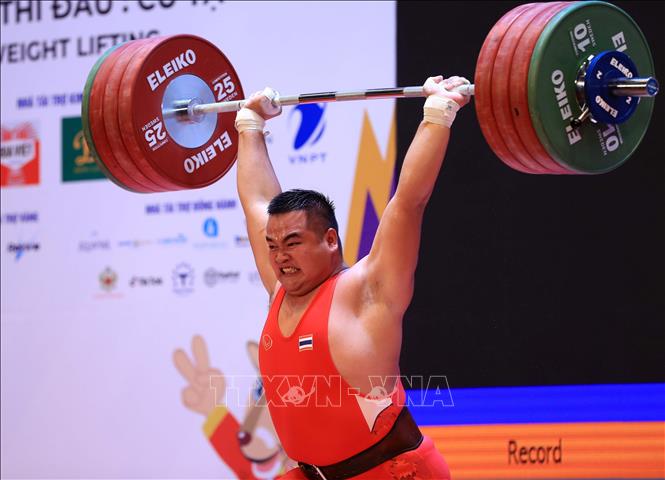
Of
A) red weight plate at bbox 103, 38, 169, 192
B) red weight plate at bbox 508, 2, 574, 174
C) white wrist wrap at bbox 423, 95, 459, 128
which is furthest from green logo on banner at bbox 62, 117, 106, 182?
red weight plate at bbox 508, 2, 574, 174

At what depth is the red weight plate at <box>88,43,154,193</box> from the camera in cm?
441

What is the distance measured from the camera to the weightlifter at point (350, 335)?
354 centimetres

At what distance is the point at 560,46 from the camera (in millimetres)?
3588

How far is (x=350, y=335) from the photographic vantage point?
3.57m

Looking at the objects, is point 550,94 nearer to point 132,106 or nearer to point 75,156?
point 132,106

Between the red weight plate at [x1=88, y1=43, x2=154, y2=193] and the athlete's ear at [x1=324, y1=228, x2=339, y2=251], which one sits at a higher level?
the red weight plate at [x1=88, y1=43, x2=154, y2=193]

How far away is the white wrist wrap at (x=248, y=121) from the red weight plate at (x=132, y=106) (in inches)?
15.5

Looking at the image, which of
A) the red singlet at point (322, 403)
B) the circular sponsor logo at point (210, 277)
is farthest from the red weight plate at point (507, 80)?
the circular sponsor logo at point (210, 277)

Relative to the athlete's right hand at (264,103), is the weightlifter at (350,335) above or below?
below

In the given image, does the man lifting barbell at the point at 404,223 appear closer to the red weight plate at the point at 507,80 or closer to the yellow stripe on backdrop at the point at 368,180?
the red weight plate at the point at 507,80

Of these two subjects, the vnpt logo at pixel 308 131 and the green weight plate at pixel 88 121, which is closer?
the green weight plate at pixel 88 121

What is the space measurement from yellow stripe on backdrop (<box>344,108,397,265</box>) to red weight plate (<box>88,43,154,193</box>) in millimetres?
1672

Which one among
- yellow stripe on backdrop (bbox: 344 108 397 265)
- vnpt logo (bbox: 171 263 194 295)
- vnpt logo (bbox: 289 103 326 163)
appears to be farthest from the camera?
vnpt logo (bbox: 171 263 194 295)

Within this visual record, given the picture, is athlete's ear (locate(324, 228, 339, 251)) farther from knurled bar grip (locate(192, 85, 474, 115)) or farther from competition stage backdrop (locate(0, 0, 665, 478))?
competition stage backdrop (locate(0, 0, 665, 478))
